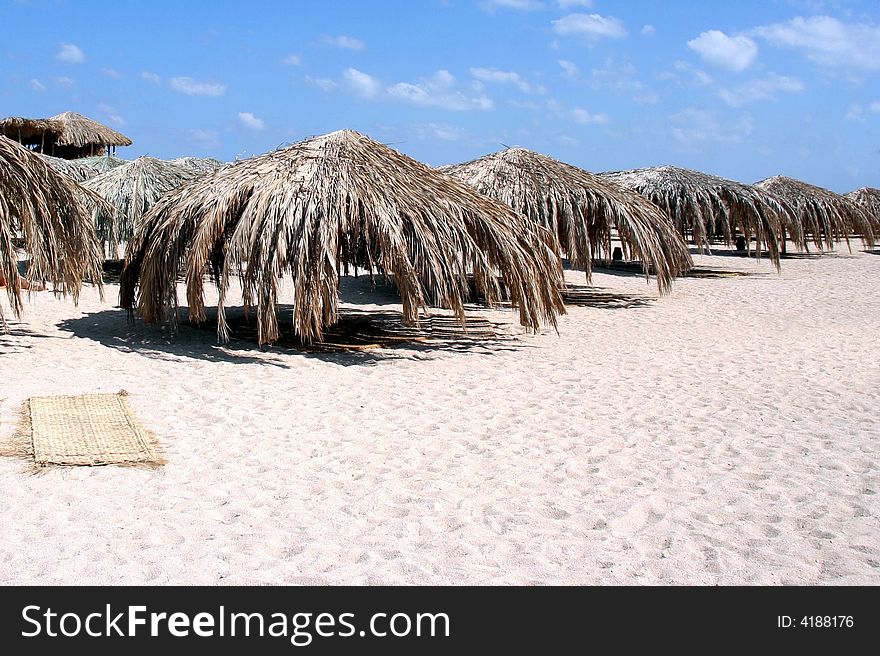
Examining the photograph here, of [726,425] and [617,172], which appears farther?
[617,172]

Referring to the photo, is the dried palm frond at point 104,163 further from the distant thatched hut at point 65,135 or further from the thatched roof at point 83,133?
the thatched roof at point 83,133

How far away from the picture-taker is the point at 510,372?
256 inches

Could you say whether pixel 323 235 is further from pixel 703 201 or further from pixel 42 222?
pixel 703 201

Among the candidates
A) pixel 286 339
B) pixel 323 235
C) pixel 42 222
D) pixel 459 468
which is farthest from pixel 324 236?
pixel 459 468

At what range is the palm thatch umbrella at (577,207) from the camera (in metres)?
10.3

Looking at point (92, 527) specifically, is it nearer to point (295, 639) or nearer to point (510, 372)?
point (295, 639)

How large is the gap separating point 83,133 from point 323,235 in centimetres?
1917

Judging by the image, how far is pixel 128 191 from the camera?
1202 centimetres

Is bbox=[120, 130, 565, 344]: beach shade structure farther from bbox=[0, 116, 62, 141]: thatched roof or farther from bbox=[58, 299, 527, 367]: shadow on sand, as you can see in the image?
bbox=[0, 116, 62, 141]: thatched roof

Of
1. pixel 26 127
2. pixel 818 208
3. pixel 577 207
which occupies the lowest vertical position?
pixel 577 207

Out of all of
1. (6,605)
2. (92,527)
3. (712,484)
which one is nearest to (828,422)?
(712,484)

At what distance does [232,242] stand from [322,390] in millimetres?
1644

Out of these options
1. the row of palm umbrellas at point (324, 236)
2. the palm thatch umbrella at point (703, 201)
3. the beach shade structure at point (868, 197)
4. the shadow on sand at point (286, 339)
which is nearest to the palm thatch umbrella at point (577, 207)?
the row of palm umbrellas at point (324, 236)

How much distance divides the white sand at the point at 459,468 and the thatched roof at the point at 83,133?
1671 centimetres
